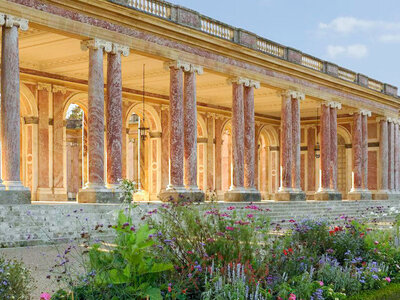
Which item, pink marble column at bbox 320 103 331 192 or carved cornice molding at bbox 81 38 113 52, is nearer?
carved cornice molding at bbox 81 38 113 52

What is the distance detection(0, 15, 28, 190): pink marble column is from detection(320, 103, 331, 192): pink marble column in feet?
63.8

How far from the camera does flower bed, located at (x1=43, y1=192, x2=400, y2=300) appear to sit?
6.42 metres

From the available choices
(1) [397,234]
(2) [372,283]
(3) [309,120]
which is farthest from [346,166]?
(2) [372,283]

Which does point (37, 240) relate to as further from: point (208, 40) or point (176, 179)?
point (208, 40)

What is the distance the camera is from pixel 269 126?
40250 mm

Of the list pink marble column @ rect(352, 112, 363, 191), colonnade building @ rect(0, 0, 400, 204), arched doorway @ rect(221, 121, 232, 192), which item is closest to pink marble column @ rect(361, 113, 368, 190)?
colonnade building @ rect(0, 0, 400, 204)

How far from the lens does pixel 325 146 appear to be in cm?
3184

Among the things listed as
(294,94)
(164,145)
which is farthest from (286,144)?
(164,145)

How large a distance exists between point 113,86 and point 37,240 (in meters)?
7.39

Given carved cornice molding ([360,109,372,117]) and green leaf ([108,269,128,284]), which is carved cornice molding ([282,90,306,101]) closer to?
carved cornice molding ([360,109,372,117])

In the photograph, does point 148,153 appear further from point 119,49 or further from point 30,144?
point 119,49

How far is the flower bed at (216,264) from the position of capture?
642cm

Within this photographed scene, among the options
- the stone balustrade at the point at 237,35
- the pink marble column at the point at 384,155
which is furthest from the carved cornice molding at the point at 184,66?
the pink marble column at the point at 384,155

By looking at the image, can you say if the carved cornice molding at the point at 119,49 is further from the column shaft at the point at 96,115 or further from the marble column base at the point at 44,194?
the marble column base at the point at 44,194
